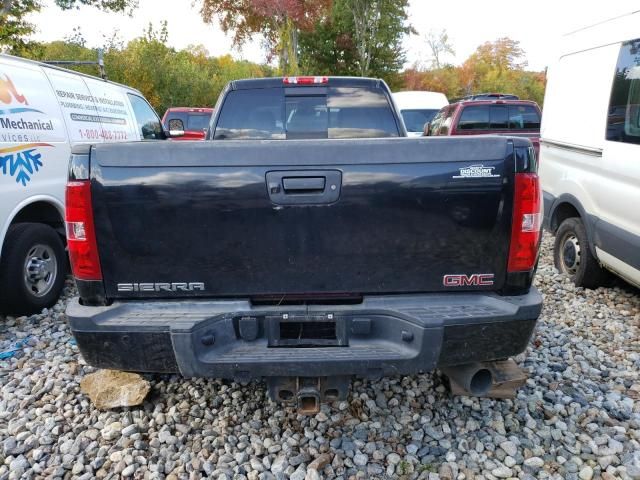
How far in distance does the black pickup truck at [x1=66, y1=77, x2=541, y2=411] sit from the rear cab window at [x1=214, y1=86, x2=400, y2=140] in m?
1.98

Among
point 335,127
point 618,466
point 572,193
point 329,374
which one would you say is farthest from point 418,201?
point 572,193

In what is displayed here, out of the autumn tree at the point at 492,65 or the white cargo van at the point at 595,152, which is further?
the autumn tree at the point at 492,65

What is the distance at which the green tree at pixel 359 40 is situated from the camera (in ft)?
90.4

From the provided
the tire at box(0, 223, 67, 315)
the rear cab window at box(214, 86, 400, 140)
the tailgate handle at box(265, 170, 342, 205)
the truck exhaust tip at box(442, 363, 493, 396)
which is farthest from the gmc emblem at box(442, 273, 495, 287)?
the tire at box(0, 223, 67, 315)

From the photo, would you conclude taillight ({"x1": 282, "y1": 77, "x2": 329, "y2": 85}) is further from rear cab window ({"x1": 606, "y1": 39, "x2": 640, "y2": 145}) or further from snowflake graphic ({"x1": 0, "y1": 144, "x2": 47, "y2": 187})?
rear cab window ({"x1": 606, "y1": 39, "x2": 640, "y2": 145})

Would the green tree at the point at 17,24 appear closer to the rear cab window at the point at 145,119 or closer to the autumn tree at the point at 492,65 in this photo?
the rear cab window at the point at 145,119

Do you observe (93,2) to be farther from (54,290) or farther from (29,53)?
(54,290)

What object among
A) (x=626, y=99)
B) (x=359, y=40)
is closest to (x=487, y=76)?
(x=359, y=40)

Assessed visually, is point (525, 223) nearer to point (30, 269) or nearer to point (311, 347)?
point (311, 347)

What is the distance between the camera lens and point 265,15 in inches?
910

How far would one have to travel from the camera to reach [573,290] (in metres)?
4.90

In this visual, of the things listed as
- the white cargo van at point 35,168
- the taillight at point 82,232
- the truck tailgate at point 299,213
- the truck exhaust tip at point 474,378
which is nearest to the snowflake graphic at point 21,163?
the white cargo van at point 35,168

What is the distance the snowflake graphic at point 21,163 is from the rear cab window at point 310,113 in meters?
1.69

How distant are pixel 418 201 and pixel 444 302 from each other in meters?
0.51
